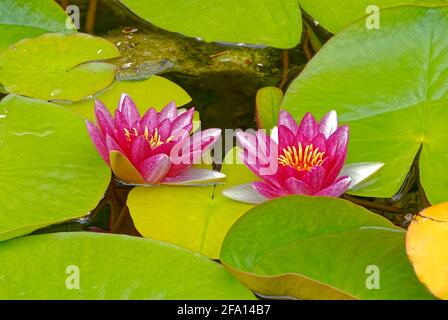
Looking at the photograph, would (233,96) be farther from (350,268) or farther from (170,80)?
(350,268)

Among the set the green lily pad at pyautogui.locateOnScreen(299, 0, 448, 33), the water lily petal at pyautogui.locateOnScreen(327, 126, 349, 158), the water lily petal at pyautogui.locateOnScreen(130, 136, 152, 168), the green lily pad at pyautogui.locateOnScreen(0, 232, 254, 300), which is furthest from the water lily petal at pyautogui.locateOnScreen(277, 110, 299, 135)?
the green lily pad at pyautogui.locateOnScreen(299, 0, 448, 33)

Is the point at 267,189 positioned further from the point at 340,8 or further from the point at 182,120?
the point at 340,8

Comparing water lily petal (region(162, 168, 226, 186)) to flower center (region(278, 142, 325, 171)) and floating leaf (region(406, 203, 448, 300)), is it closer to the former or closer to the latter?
flower center (region(278, 142, 325, 171))

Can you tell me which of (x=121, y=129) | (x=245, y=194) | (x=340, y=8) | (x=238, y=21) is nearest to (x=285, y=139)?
(x=245, y=194)

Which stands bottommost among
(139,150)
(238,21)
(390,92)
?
(139,150)

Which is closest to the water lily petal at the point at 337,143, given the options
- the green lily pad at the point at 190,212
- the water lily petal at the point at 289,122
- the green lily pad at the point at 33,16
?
the water lily petal at the point at 289,122

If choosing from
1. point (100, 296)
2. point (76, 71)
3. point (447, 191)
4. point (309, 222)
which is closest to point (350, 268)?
point (309, 222)

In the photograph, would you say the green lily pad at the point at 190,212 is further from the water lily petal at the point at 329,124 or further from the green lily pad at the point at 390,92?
the green lily pad at the point at 390,92
